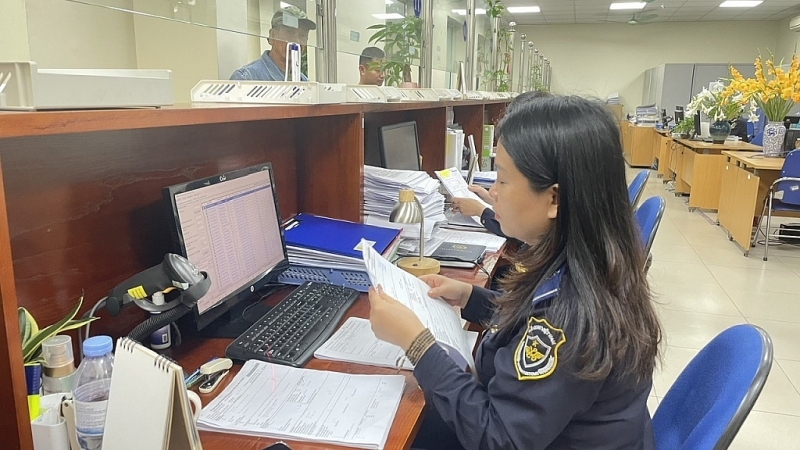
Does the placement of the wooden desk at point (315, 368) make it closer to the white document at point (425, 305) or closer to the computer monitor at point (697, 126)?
the white document at point (425, 305)

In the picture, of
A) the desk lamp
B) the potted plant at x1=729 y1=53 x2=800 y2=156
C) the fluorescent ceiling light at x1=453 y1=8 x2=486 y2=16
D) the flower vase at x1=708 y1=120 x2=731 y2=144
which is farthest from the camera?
the flower vase at x1=708 y1=120 x2=731 y2=144

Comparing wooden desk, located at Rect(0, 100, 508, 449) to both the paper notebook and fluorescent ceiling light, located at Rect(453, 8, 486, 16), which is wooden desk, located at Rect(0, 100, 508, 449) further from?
fluorescent ceiling light, located at Rect(453, 8, 486, 16)

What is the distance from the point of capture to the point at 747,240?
467 cm

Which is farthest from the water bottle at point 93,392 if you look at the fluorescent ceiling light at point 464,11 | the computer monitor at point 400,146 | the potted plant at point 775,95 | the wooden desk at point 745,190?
the potted plant at point 775,95

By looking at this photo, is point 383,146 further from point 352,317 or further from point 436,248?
point 352,317

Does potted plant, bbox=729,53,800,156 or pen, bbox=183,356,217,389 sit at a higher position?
potted plant, bbox=729,53,800,156

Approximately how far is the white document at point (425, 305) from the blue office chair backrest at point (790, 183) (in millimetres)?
4082

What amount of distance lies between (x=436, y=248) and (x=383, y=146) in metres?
0.47

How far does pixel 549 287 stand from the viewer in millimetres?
938

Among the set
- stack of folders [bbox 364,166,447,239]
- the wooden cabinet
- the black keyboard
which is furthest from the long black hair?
the wooden cabinet

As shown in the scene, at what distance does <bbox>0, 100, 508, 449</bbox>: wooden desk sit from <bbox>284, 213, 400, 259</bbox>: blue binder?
9.0 inches

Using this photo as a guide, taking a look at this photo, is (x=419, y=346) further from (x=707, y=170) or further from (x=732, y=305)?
(x=707, y=170)

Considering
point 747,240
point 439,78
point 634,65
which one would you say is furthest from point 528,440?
point 634,65

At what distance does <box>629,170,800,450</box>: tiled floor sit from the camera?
7.63 ft
